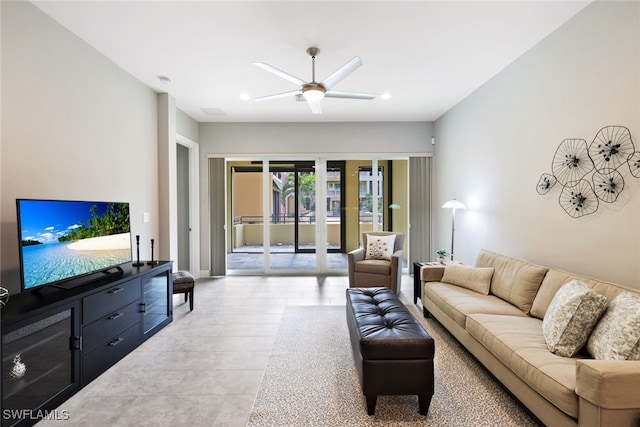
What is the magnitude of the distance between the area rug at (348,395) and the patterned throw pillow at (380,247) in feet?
6.49

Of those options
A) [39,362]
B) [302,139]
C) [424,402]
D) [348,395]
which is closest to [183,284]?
[39,362]

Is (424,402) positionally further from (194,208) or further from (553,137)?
(194,208)

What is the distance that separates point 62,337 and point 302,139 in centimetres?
463

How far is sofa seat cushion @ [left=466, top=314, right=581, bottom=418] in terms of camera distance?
1562 millimetres

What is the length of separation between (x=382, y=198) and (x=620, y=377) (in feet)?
15.6

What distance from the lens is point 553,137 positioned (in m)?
2.83

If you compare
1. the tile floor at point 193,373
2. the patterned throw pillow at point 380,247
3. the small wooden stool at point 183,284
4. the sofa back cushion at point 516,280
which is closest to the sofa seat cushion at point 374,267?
the patterned throw pillow at point 380,247

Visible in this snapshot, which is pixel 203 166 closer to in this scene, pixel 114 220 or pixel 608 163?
pixel 114 220

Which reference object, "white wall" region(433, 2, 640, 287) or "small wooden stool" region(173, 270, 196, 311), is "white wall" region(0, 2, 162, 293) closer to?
"small wooden stool" region(173, 270, 196, 311)

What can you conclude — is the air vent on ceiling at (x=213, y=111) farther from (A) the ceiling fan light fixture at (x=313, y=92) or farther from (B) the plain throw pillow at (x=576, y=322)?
(B) the plain throw pillow at (x=576, y=322)

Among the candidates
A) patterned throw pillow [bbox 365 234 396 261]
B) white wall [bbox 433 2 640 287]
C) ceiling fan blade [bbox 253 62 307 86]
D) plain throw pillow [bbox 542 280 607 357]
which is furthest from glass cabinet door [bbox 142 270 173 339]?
white wall [bbox 433 2 640 287]

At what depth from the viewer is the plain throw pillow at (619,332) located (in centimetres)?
159

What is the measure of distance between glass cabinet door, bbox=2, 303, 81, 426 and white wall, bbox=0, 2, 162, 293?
57 centimetres

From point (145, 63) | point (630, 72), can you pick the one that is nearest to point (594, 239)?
point (630, 72)
